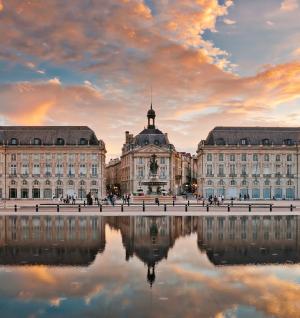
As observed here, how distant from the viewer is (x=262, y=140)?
4508 inches

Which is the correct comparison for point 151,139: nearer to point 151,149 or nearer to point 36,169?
point 151,149

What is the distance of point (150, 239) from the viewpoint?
24.6 meters

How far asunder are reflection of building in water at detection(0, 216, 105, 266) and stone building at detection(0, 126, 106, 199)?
3100 inches

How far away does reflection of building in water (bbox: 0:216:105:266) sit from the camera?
60.6 ft

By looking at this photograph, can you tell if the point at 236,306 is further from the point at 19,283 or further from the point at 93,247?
the point at 93,247

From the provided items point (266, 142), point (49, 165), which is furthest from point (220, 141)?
point (49, 165)

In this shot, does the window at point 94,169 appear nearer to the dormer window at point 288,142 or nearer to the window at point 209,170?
the window at point 209,170

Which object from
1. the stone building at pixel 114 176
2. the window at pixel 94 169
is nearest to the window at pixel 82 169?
the window at pixel 94 169

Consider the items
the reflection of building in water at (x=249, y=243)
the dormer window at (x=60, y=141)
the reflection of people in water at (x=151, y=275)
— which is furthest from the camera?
the dormer window at (x=60, y=141)

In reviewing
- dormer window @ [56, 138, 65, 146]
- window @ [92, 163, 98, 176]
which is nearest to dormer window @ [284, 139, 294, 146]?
window @ [92, 163, 98, 176]

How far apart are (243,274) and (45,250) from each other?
919 cm

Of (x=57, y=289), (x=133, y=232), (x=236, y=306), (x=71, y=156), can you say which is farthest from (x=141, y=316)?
(x=71, y=156)

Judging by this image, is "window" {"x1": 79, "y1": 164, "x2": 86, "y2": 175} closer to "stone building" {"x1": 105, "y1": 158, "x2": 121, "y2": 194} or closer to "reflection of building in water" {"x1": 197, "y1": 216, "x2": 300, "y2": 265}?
"stone building" {"x1": 105, "y1": 158, "x2": 121, "y2": 194}

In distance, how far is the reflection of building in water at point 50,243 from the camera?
1847cm
